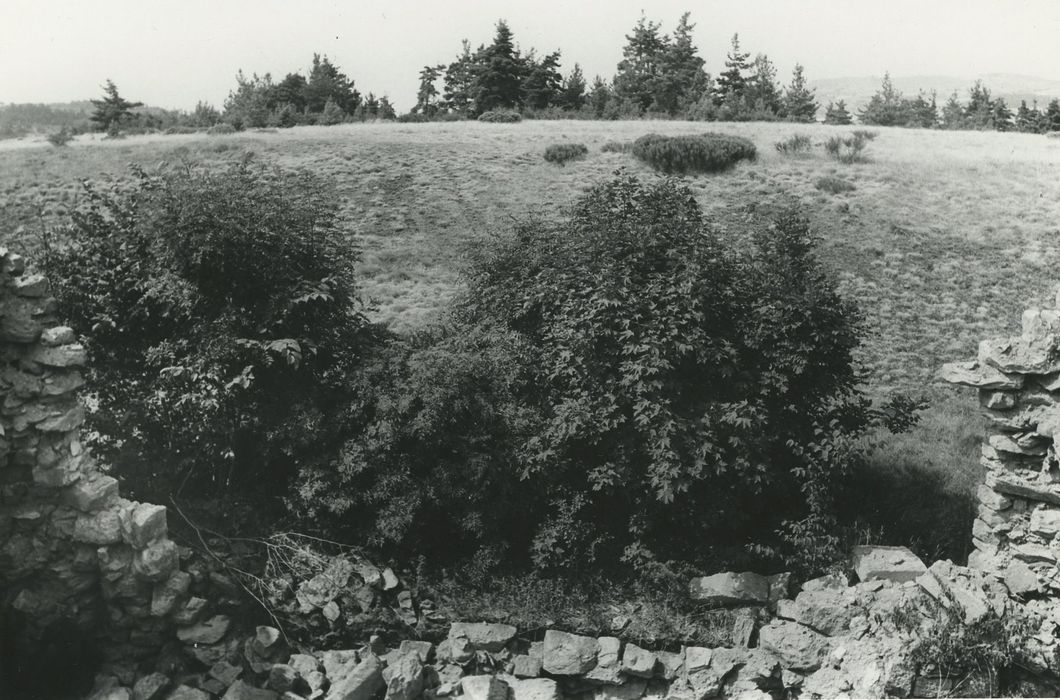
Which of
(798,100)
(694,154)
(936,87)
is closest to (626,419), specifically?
(694,154)

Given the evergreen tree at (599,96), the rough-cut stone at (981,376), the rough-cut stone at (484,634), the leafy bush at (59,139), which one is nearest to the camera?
the rough-cut stone at (981,376)

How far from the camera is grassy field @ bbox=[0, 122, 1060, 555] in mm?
17719

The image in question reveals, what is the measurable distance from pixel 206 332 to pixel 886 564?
9344 mm

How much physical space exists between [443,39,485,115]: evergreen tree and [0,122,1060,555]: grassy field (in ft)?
42.2

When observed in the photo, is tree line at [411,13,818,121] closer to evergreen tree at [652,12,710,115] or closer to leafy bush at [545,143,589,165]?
evergreen tree at [652,12,710,115]

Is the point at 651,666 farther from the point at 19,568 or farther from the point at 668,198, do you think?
the point at 19,568

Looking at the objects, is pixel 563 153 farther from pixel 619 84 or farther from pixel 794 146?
pixel 619 84

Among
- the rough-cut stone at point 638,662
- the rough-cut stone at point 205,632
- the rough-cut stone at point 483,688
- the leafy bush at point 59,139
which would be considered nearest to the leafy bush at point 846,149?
the rough-cut stone at point 638,662

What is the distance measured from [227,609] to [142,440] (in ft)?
9.90

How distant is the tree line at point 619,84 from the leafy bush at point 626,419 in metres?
34.5

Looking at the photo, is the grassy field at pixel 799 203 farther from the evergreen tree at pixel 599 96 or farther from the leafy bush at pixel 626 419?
the evergreen tree at pixel 599 96

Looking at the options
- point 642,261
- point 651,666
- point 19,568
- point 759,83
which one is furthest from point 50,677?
point 759,83

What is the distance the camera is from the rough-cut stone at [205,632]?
877cm

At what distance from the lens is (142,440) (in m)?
10.8
